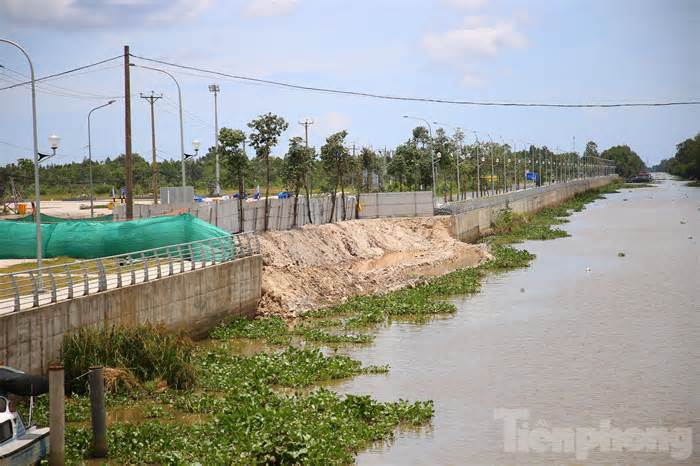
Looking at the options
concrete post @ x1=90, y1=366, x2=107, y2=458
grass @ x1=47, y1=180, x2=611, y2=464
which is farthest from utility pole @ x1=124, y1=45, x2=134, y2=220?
concrete post @ x1=90, y1=366, x2=107, y2=458

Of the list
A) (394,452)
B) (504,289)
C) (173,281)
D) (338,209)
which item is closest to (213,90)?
(338,209)

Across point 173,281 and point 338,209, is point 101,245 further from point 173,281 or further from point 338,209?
point 338,209

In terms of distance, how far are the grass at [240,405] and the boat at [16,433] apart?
57.2 inches

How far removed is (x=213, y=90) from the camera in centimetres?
7462

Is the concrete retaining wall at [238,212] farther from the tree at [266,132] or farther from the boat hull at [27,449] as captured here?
the boat hull at [27,449]

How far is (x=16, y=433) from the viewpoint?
16.3 m

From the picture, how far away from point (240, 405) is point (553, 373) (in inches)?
407

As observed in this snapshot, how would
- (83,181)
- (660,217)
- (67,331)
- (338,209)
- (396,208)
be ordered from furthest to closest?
(83,181) → (660,217) → (396,208) → (338,209) → (67,331)

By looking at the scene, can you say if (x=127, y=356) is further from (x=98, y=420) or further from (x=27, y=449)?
(x=27, y=449)

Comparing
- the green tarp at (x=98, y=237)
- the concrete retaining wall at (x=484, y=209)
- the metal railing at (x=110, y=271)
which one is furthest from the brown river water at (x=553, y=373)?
the concrete retaining wall at (x=484, y=209)

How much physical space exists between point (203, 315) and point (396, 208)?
4131cm

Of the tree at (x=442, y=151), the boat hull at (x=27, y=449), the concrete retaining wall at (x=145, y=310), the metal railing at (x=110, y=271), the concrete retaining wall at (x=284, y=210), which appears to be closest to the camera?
the boat hull at (x=27, y=449)

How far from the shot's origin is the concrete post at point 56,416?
16.9 meters

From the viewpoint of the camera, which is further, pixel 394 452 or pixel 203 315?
pixel 203 315
